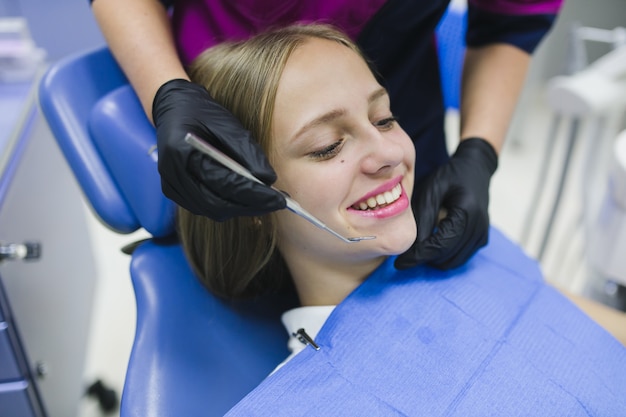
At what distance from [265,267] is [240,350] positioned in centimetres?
15

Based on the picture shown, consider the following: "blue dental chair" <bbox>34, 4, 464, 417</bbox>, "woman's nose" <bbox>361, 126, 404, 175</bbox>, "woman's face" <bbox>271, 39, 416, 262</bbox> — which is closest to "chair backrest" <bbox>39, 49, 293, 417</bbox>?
"blue dental chair" <bbox>34, 4, 464, 417</bbox>

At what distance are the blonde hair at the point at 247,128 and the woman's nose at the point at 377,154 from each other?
0.14 m

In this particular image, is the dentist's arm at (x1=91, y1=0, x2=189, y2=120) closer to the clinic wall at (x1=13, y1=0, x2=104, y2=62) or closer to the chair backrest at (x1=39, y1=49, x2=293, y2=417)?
the chair backrest at (x1=39, y1=49, x2=293, y2=417)

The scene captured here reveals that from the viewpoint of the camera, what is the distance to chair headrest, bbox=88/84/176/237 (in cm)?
84

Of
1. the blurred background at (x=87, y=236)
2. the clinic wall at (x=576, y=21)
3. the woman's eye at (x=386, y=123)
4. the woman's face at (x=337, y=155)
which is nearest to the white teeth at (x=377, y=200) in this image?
the woman's face at (x=337, y=155)

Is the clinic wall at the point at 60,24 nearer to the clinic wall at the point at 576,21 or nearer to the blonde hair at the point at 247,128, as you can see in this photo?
the blonde hair at the point at 247,128

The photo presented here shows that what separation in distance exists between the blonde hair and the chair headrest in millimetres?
50

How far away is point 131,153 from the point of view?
84cm

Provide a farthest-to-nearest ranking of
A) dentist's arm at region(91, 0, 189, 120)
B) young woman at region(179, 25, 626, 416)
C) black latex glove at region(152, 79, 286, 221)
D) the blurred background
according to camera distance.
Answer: the blurred background → dentist's arm at region(91, 0, 189, 120) → young woman at region(179, 25, 626, 416) → black latex glove at region(152, 79, 286, 221)

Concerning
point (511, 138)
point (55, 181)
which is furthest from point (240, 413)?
point (511, 138)

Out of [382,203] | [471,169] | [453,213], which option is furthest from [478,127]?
[382,203]

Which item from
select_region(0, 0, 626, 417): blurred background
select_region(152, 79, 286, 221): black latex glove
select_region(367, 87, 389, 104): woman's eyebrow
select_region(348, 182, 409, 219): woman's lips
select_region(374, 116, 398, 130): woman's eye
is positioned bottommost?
select_region(0, 0, 626, 417): blurred background

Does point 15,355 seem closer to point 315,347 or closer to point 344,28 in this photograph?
point 315,347

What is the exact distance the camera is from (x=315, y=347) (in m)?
0.74
